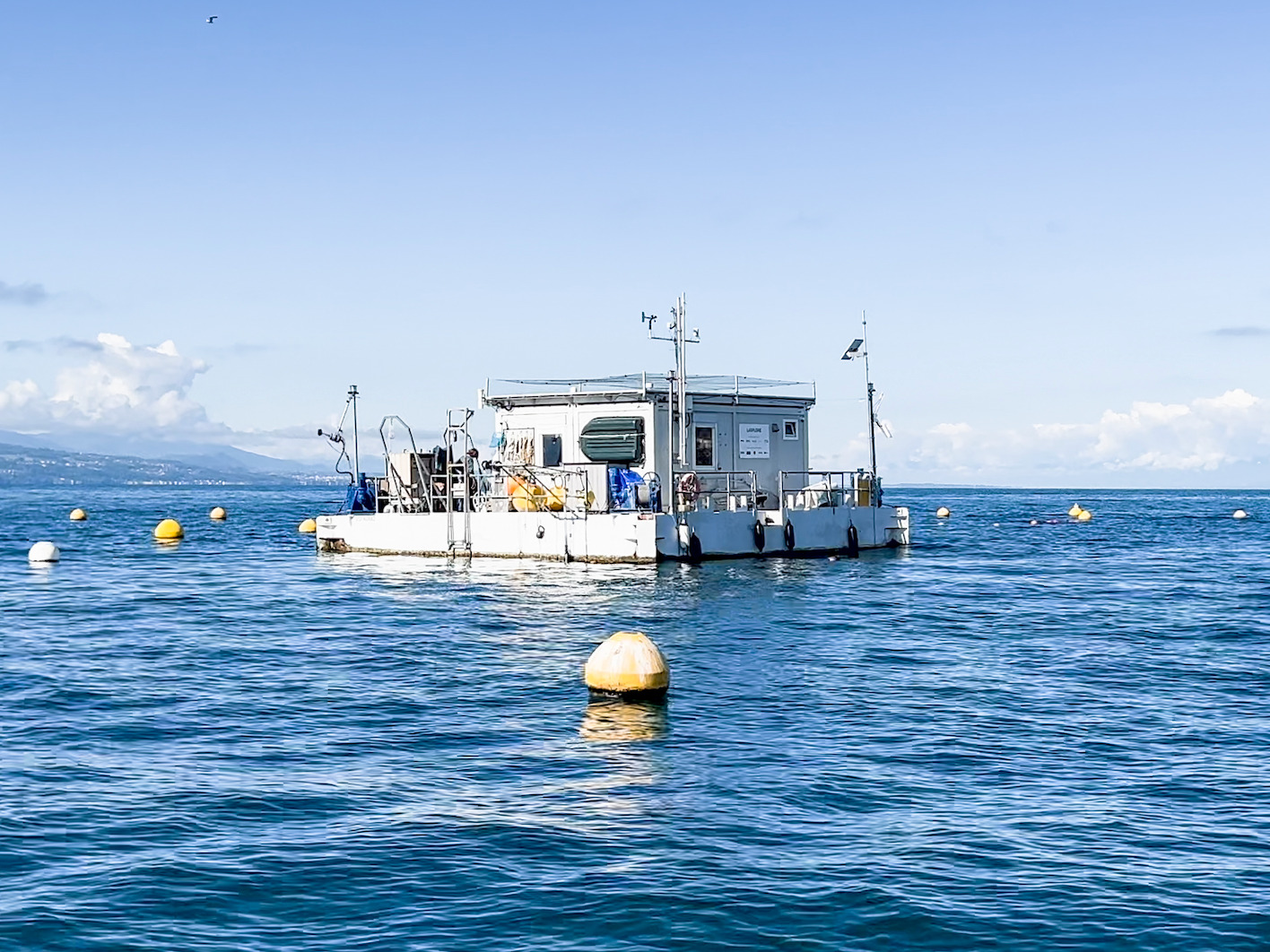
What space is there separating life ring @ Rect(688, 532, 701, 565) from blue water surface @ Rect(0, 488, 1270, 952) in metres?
9.32

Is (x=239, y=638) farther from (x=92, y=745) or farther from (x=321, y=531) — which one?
(x=321, y=531)

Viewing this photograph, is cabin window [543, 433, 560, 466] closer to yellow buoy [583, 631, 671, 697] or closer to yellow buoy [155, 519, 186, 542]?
yellow buoy [583, 631, 671, 697]

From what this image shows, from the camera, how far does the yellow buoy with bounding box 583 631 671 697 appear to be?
23.6 m

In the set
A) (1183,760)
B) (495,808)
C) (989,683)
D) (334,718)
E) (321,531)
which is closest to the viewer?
(495,808)

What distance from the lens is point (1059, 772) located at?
18625 mm

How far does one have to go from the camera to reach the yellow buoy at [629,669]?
77.4 ft

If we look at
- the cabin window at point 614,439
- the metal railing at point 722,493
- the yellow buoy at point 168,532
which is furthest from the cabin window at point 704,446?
the yellow buoy at point 168,532

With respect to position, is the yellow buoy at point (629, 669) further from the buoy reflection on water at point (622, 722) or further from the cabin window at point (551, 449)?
the cabin window at point (551, 449)

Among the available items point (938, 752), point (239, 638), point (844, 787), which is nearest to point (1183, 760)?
point (938, 752)

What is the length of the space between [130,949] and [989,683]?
58.8 feet

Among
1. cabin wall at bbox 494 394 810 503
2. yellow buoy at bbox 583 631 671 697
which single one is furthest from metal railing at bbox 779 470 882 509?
yellow buoy at bbox 583 631 671 697

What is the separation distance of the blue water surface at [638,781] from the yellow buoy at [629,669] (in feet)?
1.47

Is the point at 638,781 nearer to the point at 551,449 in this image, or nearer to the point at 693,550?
the point at 693,550

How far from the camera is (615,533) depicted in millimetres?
48156
